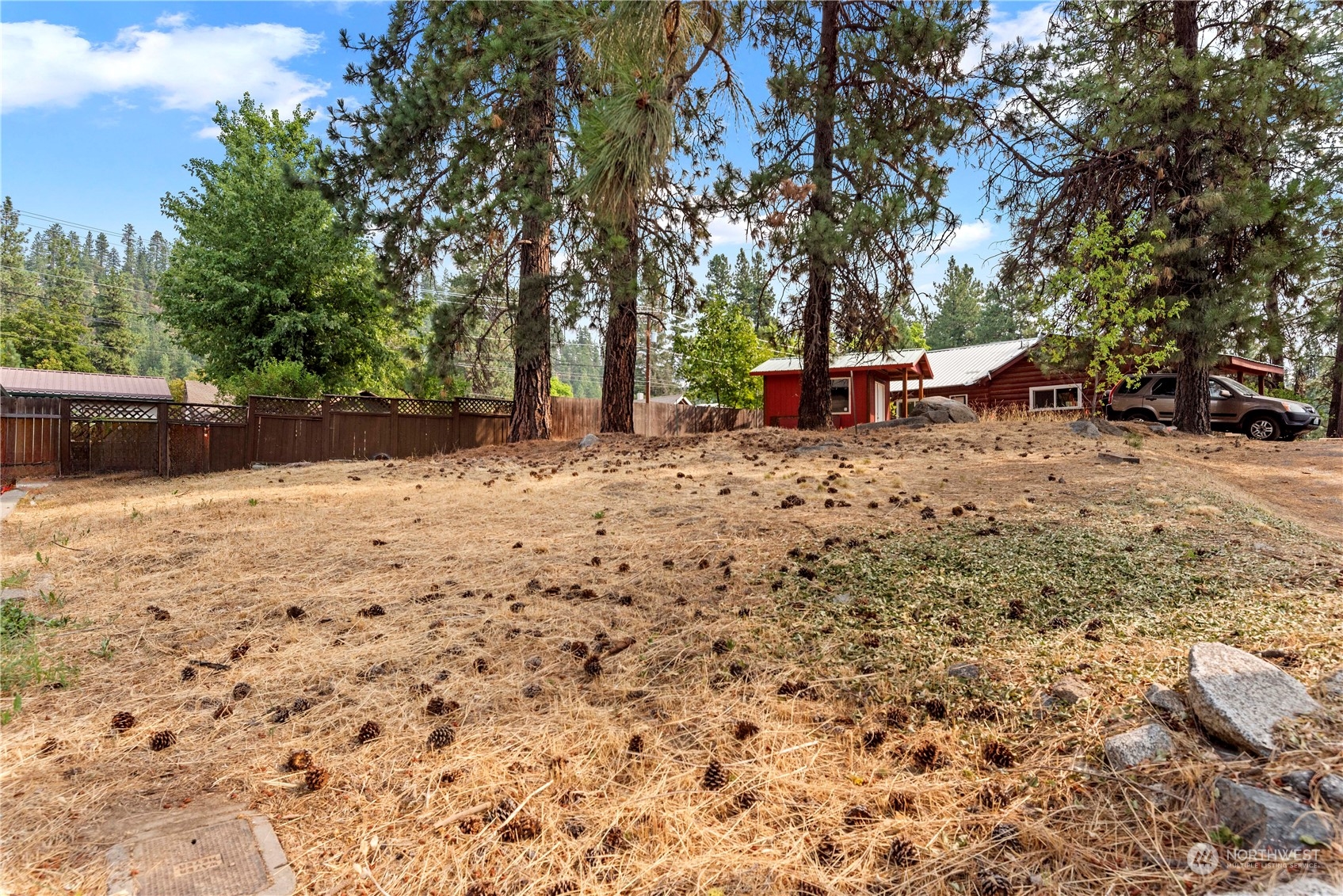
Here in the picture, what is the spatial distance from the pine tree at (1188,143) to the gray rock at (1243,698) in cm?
994

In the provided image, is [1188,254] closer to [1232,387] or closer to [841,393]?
[1232,387]

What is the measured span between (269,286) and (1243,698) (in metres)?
20.3

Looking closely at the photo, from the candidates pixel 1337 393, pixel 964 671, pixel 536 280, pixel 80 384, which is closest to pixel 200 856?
pixel 964 671

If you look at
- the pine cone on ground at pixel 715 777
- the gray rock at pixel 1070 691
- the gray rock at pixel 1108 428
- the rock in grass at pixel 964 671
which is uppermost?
the gray rock at pixel 1108 428

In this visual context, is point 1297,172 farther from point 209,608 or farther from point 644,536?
point 209,608

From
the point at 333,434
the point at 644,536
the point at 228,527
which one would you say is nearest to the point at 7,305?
the point at 333,434

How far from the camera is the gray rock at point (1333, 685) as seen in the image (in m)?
1.76

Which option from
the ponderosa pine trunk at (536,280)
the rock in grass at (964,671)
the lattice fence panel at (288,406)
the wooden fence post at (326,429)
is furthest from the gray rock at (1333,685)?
the lattice fence panel at (288,406)

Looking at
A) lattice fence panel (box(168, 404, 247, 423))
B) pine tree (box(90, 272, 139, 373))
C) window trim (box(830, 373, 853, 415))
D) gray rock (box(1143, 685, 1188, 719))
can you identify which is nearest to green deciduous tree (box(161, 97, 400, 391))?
lattice fence panel (box(168, 404, 247, 423))

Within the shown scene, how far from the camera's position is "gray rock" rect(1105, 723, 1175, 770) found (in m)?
1.70

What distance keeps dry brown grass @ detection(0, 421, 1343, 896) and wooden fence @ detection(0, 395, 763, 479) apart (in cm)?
673

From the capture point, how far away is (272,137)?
20875 millimetres

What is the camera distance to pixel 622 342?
1071 centimetres

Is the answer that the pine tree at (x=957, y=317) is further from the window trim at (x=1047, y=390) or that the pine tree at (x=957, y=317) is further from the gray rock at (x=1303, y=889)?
the gray rock at (x=1303, y=889)
